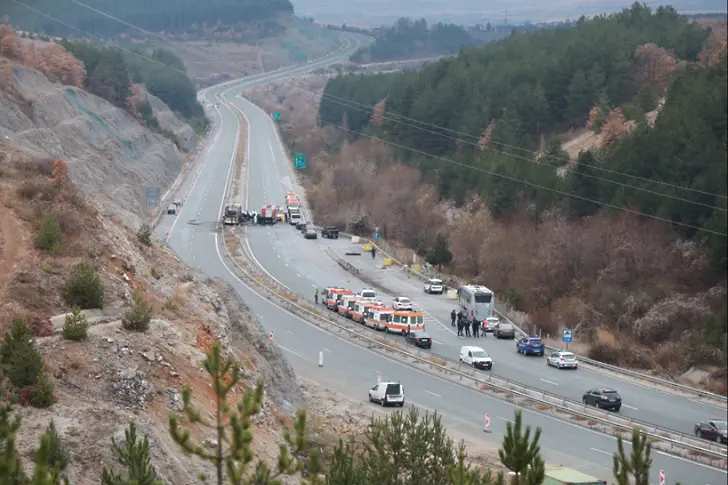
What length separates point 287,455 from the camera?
650 inches

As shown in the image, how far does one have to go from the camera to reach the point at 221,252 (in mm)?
86625

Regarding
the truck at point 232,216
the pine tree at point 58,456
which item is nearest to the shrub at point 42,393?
the pine tree at point 58,456

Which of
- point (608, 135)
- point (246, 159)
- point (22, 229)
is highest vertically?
point (22, 229)

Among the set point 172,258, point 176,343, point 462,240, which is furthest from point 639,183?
point 462,240

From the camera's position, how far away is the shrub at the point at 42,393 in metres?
25.4

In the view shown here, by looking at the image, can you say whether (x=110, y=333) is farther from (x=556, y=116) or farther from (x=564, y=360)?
(x=556, y=116)

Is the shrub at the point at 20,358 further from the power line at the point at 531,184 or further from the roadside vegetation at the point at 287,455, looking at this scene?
the power line at the point at 531,184

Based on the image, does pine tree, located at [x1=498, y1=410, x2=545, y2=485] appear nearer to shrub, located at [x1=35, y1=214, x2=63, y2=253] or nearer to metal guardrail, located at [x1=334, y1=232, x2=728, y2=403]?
shrub, located at [x1=35, y1=214, x2=63, y2=253]

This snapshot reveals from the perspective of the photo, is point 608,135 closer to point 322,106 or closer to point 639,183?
point 639,183

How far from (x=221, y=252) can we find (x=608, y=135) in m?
30.4

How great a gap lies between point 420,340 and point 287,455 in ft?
132

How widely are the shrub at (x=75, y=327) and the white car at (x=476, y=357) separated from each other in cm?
2606

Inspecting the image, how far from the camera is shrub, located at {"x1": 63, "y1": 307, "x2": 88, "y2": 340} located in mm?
28344

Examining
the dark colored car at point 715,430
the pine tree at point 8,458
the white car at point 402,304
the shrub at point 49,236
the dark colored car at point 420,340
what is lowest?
the white car at point 402,304
